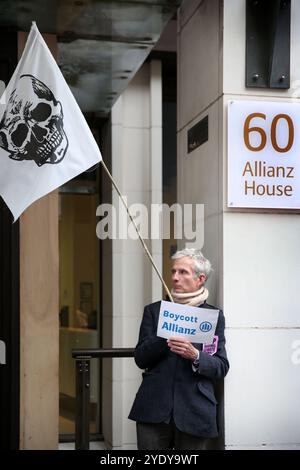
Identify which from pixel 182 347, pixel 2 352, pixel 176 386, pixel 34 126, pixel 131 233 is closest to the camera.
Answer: pixel 182 347

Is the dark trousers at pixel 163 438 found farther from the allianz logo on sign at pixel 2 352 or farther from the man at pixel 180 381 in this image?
the allianz logo on sign at pixel 2 352

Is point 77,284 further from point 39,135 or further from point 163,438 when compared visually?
point 163,438

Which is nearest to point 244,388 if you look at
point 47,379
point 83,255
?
point 47,379

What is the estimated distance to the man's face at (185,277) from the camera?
15.8 feet

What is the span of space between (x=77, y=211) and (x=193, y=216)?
3.94 metres

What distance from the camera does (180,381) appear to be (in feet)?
15.6

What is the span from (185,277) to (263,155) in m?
0.95

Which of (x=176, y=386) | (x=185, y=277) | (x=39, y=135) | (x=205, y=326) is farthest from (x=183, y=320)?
(x=39, y=135)

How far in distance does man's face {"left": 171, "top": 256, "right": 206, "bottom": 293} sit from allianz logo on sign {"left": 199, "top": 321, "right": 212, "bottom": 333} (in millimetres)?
256

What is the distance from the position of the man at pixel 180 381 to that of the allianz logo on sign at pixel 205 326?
0.11 meters

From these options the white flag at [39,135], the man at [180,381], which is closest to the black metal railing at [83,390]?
the man at [180,381]

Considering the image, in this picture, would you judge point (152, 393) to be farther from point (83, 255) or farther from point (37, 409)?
point (83, 255)

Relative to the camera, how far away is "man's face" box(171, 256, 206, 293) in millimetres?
4809

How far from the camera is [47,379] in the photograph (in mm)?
6160
